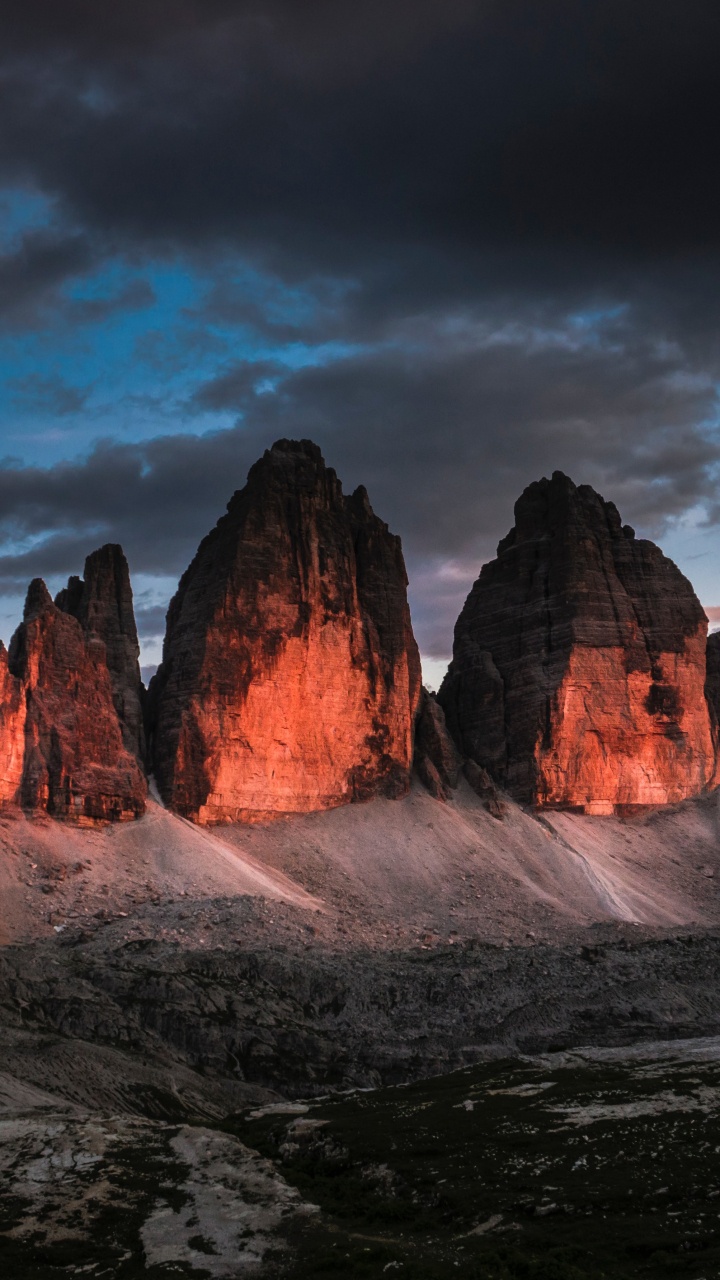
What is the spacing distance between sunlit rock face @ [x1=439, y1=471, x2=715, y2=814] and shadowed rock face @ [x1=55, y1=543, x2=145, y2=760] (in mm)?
50033

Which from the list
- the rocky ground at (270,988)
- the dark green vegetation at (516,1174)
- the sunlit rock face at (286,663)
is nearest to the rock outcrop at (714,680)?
the rocky ground at (270,988)

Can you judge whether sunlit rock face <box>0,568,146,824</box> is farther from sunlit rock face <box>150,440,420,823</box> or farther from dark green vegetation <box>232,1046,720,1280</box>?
dark green vegetation <box>232,1046,720,1280</box>

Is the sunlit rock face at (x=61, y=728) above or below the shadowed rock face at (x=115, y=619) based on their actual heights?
below

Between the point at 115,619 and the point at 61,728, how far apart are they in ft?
87.6

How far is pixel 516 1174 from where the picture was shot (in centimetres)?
3972

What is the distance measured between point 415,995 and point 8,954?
27605 mm

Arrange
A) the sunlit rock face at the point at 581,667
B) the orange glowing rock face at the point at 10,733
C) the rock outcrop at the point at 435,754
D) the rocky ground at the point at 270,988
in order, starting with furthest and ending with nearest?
1. the sunlit rock face at the point at 581,667
2. the rock outcrop at the point at 435,754
3. the orange glowing rock face at the point at 10,733
4. the rocky ground at the point at 270,988

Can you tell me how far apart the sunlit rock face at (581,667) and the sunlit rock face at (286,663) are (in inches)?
597

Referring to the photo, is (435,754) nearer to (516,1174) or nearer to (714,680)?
(714,680)

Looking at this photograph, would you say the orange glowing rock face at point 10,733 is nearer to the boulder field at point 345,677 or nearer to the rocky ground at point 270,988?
the boulder field at point 345,677

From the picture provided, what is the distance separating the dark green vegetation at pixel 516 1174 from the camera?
30453mm

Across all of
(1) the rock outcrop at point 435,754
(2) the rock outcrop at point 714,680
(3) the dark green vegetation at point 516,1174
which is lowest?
(3) the dark green vegetation at point 516,1174

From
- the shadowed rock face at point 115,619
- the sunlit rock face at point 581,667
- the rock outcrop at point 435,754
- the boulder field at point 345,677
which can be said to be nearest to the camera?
the boulder field at point 345,677

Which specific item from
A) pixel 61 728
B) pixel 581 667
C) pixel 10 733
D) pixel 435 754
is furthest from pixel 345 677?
pixel 10 733
